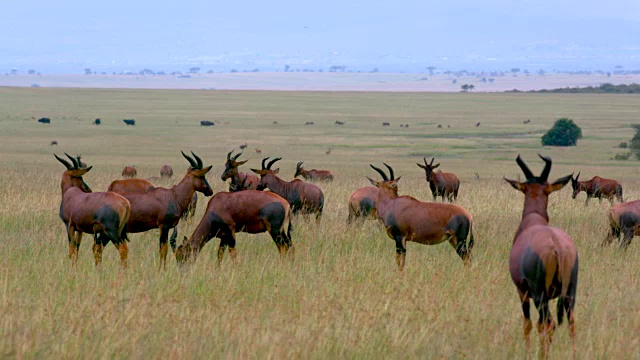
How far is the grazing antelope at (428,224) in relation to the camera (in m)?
12.4

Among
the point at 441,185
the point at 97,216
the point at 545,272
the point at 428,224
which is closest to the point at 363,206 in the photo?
the point at 428,224

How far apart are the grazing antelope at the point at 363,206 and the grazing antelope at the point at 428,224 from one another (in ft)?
12.9

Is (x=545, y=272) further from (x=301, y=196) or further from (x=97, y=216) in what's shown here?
(x=301, y=196)

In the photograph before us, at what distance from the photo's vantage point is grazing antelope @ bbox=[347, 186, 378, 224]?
16.8 meters

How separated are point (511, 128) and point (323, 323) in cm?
6484

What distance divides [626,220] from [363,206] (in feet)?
15.2

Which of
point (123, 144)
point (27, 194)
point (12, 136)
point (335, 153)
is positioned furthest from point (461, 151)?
point (27, 194)

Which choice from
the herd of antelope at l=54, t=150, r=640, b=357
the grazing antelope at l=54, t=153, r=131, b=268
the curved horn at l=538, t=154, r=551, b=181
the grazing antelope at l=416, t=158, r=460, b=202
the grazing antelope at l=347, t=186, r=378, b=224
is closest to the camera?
the curved horn at l=538, t=154, r=551, b=181

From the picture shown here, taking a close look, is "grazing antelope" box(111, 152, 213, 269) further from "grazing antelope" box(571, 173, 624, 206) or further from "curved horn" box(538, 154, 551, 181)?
"grazing antelope" box(571, 173, 624, 206)

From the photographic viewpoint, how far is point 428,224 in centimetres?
1249

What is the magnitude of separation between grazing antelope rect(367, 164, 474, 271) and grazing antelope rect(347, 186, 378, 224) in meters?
3.94

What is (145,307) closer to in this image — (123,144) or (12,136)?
(123,144)

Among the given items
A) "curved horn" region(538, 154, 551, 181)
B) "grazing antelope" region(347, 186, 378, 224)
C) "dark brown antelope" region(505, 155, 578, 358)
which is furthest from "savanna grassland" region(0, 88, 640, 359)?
"curved horn" region(538, 154, 551, 181)

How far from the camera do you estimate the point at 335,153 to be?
165 ft
